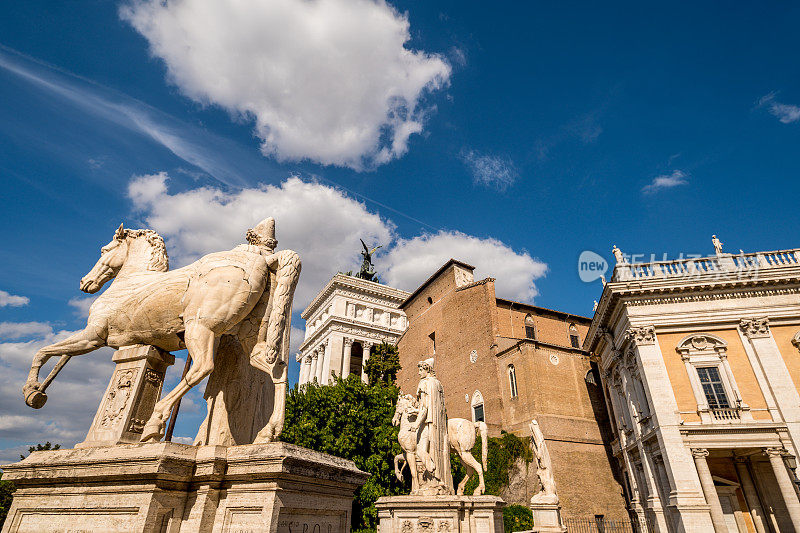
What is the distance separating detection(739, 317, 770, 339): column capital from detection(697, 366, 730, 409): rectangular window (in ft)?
7.13

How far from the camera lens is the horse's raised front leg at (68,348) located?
439 cm

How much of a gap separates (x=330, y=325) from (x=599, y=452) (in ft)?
94.6

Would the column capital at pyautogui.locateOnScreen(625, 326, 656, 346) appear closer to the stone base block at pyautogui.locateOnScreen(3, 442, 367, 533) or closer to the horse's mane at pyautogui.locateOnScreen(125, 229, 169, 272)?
the stone base block at pyautogui.locateOnScreen(3, 442, 367, 533)

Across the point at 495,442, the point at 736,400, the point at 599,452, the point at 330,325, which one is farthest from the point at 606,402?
the point at 330,325

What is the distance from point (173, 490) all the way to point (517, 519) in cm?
2180

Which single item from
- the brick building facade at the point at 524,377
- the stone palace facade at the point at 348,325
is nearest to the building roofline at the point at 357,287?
the stone palace facade at the point at 348,325

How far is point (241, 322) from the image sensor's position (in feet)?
14.2

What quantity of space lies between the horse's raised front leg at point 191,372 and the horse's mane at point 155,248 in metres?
1.27

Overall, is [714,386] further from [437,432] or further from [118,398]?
[118,398]

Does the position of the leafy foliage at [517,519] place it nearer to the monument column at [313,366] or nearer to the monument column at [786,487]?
the monument column at [786,487]

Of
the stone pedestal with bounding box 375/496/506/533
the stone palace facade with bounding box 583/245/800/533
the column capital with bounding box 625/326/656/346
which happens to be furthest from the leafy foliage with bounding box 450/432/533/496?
the stone pedestal with bounding box 375/496/506/533

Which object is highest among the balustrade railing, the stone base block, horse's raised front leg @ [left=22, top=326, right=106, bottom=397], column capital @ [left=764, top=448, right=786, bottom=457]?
the balustrade railing

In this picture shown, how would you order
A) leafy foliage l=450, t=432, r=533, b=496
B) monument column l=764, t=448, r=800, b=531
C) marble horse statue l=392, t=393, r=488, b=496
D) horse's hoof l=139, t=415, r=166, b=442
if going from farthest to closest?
1. leafy foliage l=450, t=432, r=533, b=496
2. monument column l=764, t=448, r=800, b=531
3. marble horse statue l=392, t=393, r=488, b=496
4. horse's hoof l=139, t=415, r=166, b=442

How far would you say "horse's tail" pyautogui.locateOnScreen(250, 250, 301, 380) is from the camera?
4.06m
